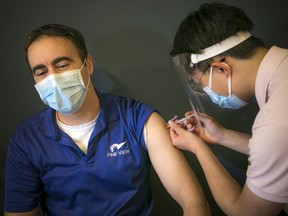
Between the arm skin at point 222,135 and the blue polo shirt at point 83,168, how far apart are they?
34 centimetres

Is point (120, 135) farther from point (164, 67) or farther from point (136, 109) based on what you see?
point (164, 67)

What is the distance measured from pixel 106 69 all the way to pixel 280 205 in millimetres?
1100

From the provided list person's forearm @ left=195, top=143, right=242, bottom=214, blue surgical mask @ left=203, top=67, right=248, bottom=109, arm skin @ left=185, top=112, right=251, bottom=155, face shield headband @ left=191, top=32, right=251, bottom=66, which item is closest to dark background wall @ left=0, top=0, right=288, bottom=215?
arm skin @ left=185, top=112, right=251, bottom=155

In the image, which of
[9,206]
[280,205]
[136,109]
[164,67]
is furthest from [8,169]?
[280,205]

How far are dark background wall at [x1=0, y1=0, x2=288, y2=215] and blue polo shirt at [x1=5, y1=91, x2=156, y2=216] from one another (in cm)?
34

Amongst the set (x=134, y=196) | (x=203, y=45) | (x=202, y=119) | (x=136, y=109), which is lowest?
(x=134, y=196)

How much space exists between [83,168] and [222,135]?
29.9 inches

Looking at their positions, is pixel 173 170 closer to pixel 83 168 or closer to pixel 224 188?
pixel 224 188

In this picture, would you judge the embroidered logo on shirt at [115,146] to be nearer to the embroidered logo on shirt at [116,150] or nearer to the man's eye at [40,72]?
the embroidered logo on shirt at [116,150]

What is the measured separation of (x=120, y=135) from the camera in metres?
1.17

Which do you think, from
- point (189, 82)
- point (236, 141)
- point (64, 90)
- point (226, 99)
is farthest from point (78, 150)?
point (236, 141)

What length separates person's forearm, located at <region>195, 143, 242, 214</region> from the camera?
3.15 ft

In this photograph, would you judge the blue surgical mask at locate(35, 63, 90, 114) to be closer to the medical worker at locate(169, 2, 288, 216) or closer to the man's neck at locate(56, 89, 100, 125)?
the man's neck at locate(56, 89, 100, 125)

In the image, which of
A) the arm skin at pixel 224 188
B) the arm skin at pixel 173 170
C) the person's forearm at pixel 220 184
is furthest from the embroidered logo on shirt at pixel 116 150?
the person's forearm at pixel 220 184
